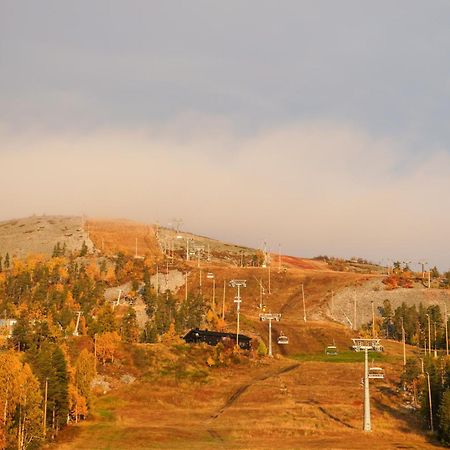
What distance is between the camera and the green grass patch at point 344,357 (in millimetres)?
136875

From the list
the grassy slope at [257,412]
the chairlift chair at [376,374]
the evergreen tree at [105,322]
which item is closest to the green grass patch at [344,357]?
the grassy slope at [257,412]

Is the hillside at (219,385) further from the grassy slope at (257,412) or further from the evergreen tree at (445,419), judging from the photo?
the evergreen tree at (445,419)

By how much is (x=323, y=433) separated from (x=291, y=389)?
24753 millimetres

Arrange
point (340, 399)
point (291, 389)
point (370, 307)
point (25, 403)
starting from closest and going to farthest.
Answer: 1. point (25, 403)
2. point (340, 399)
3. point (291, 389)
4. point (370, 307)

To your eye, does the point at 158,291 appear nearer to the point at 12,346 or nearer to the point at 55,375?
the point at 12,346

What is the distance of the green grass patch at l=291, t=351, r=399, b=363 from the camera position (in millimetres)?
136875

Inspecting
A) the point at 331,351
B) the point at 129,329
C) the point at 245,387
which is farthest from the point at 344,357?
the point at 129,329

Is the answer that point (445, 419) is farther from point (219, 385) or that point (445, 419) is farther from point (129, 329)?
point (129, 329)

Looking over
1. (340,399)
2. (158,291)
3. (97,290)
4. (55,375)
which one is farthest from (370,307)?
(55,375)

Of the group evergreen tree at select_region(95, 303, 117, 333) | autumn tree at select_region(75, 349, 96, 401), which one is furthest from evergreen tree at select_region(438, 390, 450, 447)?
evergreen tree at select_region(95, 303, 117, 333)

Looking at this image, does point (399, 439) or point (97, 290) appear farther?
point (97, 290)

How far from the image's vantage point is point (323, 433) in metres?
82.7

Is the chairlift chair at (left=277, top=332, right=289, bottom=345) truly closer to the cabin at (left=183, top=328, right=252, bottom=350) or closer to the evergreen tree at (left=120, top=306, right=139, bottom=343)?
the cabin at (left=183, top=328, right=252, bottom=350)

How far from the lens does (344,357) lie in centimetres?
14325
